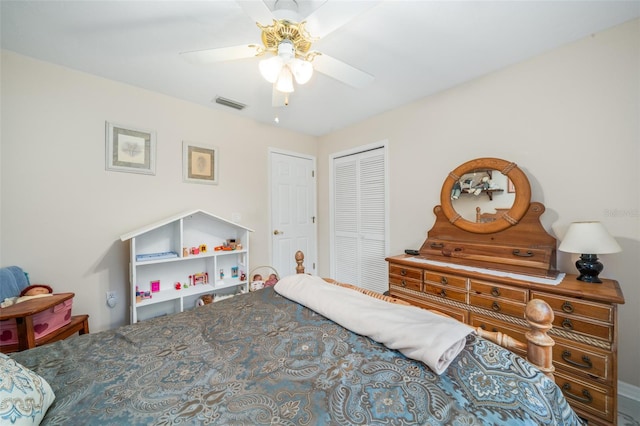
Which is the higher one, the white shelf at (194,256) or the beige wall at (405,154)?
the beige wall at (405,154)

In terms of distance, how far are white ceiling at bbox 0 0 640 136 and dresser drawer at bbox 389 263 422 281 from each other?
176cm

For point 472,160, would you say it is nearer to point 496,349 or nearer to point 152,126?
point 496,349

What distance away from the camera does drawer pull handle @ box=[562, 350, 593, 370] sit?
140 cm

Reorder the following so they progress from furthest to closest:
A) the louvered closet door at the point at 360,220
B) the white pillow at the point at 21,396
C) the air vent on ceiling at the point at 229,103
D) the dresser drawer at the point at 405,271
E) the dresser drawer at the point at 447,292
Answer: the louvered closet door at the point at 360,220 → the air vent on ceiling at the point at 229,103 → the dresser drawer at the point at 405,271 → the dresser drawer at the point at 447,292 → the white pillow at the point at 21,396

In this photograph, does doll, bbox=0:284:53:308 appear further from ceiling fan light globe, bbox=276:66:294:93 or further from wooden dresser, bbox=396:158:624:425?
wooden dresser, bbox=396:158:624:425

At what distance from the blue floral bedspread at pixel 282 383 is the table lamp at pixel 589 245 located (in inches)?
45.9

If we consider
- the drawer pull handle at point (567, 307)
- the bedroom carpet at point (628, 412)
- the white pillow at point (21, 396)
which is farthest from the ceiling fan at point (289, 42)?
the bedroom carpet at point (628, 412)

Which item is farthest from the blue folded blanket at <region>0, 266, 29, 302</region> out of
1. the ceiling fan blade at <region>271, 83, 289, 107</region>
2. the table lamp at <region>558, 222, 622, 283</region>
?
the table lamp at <region>558, 222, 622, 283</region>

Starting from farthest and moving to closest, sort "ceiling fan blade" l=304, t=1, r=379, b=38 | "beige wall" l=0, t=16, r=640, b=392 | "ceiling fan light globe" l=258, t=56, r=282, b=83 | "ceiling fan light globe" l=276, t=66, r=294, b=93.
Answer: "beige wall" l=0, t=16, r=640, b=392 → "ceiling fan light globe" l=276, t=66, r=294, b=93 → "ceiling fan light globe" l=258, t=56, r=282, b=83 → "ceiling fan blade" l=304, t=1, r=379, b=38

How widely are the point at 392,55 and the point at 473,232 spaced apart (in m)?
1.68

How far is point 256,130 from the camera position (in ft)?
10.8

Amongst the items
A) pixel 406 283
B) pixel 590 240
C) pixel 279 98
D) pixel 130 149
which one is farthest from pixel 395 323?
pixel 130 149

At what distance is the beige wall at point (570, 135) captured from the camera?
1645 mm

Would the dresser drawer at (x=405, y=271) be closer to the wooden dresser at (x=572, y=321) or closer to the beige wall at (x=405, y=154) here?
the wooden dresser at (x=572, y=321)
